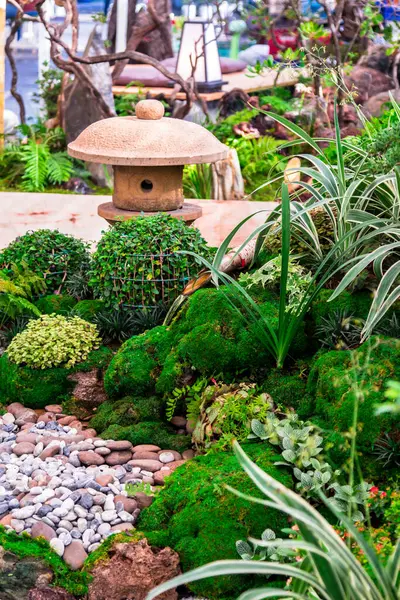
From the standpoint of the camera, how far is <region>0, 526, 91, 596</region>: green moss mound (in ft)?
9.91

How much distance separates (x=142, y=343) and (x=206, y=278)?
520 mm

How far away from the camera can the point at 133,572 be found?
2998 mm

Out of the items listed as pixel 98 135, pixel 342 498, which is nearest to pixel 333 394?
pixel 342 498

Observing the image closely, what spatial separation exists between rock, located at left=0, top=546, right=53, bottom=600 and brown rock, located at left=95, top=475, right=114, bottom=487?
57cm

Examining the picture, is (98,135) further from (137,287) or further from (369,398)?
(369,398)

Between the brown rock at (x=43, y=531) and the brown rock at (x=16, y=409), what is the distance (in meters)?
1.18

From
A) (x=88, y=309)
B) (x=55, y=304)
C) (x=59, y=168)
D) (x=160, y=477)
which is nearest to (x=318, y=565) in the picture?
(x=160, y=477)

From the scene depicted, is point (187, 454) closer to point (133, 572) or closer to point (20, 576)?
point (133, 572)

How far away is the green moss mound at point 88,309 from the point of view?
193 inches

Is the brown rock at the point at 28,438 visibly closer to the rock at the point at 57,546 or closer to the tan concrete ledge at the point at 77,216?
the rock at the point at 57,546

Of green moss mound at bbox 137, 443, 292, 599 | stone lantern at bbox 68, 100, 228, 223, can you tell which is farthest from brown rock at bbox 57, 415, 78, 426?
stone lantern at bbox 68, 100, 228, 223

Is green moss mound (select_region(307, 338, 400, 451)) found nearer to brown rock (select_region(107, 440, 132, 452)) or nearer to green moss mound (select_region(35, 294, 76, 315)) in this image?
brown rock (select_region(107, 440, 132, 452))

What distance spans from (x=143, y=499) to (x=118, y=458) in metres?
0.38

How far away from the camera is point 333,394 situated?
11.5 feet
